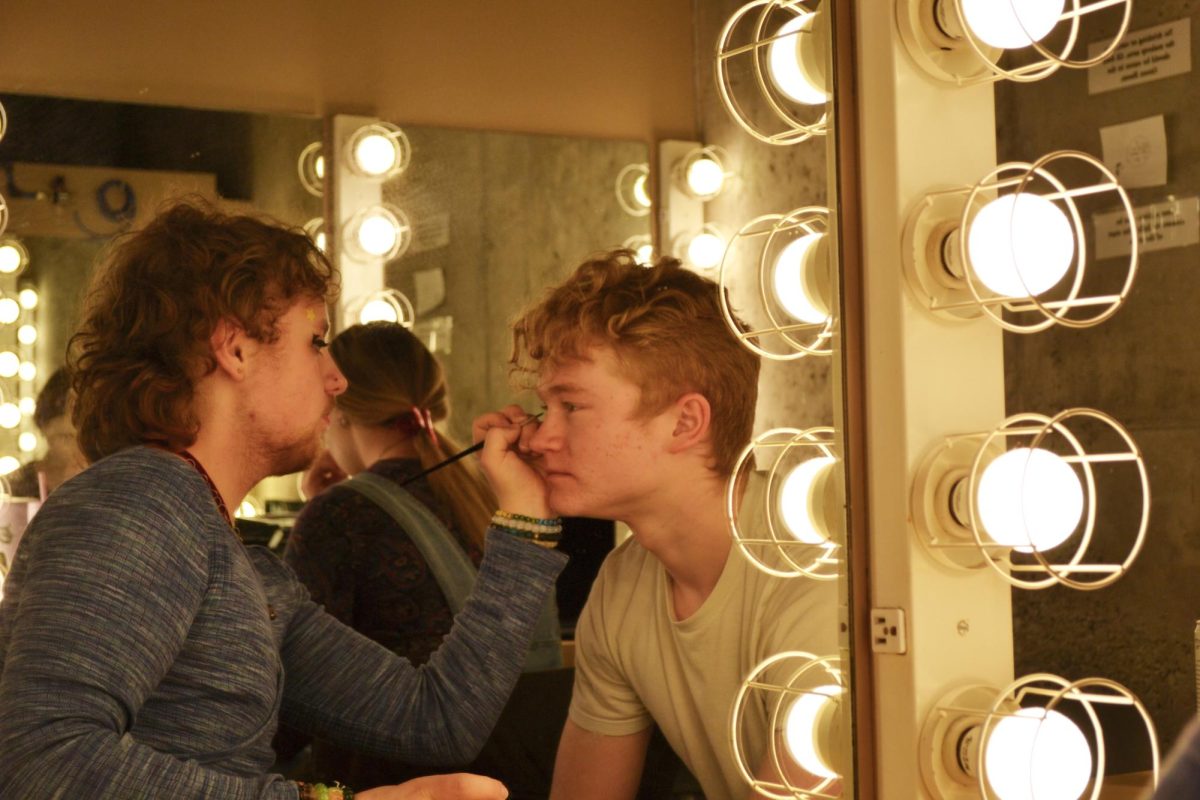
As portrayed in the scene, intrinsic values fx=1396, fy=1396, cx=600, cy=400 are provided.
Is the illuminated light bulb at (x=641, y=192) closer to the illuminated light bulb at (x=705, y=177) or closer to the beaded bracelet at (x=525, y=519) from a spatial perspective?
the illuminated light bulb at (x=705, y=177)

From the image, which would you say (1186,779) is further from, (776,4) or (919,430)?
(776,4)

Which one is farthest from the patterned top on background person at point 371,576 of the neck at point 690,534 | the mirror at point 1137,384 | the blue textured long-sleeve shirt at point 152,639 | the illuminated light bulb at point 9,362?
the mirror at point 1137,384

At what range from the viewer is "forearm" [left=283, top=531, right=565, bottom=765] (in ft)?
4.02

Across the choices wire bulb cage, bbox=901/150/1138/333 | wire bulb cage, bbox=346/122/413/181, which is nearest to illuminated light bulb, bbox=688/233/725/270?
wire bulb cage, bbox=346/122/413/181

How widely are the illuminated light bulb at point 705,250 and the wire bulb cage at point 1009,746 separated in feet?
2.20

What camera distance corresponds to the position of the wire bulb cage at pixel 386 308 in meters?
1.61

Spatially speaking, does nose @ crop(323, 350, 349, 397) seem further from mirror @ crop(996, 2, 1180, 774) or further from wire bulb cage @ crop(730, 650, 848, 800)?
mirror @ crop(996, 2, 1180, 774)

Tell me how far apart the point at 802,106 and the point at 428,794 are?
2.13ft

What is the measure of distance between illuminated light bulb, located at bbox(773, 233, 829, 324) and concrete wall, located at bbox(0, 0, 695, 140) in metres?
0.54

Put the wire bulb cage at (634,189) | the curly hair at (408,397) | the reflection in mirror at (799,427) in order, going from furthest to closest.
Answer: the wire bulb cage at (634,189), the curly hair at (408,397), the reflection in mirror at (799,427)

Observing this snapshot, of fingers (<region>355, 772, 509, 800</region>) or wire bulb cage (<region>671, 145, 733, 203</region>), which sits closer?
fingers (<region>355, 772, 509, 800</region>)

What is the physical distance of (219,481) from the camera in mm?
1091

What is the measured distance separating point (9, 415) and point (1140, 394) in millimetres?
1345

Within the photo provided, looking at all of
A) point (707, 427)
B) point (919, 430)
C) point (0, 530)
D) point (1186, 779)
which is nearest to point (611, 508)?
point (707, 427)
